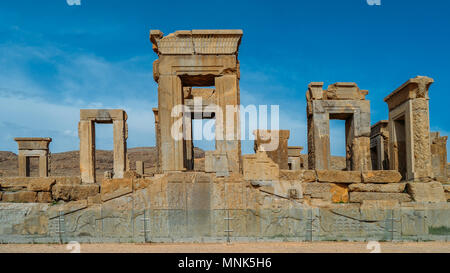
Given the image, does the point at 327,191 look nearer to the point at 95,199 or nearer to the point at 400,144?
the point at 400,144

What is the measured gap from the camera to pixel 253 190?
894cm

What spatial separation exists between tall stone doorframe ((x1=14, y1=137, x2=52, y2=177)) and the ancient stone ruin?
36.5 feet

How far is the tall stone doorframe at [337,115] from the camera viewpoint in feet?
47.7

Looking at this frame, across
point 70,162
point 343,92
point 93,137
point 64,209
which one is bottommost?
point 64,209

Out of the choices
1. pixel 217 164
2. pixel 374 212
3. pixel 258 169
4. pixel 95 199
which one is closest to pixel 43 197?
pixel 95 199

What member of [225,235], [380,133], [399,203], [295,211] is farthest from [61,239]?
[380,133]

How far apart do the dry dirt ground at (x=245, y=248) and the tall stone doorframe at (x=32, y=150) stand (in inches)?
523

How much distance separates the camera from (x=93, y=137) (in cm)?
1705

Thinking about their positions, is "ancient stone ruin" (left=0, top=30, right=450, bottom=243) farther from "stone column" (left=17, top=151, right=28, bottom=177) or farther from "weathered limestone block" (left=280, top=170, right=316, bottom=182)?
"stone column" (left=17, top=151, right=28, bottom=177)

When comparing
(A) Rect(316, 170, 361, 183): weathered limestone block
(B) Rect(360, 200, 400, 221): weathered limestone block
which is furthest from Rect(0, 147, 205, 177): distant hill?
(B) Rect(360, 200, 400, 221): weathered limestone block

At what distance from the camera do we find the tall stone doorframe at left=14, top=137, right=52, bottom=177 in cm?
2050

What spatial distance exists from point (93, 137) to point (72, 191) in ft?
25.4

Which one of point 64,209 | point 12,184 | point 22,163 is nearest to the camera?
point 64,209

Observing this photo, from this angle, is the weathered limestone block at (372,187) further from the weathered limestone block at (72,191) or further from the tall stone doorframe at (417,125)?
the weathered limestone block at (72,191)
